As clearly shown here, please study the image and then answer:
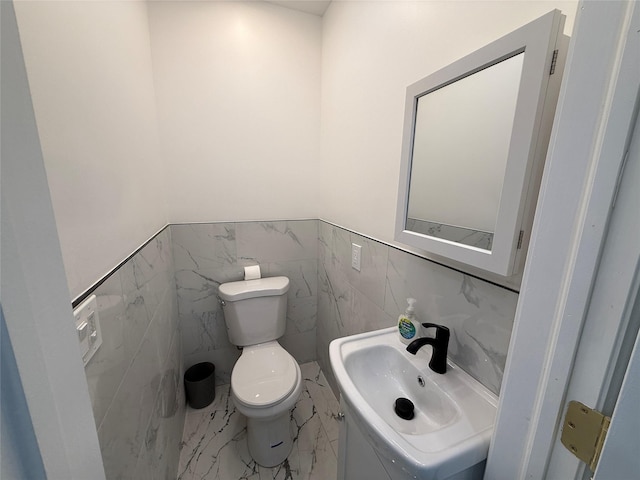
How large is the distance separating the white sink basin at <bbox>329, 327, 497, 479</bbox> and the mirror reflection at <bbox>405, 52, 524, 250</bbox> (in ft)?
1.49

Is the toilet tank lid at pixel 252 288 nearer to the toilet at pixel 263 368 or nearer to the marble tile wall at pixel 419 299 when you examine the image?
the toilet at pixel 263 368

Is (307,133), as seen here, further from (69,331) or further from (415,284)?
(69,331)

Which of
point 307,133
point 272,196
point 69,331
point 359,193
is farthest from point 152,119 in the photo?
point 69,331

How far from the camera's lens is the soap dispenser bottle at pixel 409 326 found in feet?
3.12

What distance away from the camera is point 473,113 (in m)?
0.74

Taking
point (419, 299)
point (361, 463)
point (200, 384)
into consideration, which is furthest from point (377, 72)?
point (200, 384)

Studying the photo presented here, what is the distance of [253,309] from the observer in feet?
5.54

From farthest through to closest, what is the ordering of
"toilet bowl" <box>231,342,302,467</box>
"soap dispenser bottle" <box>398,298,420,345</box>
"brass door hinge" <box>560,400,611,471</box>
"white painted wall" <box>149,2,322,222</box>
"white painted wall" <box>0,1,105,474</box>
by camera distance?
"white painted wall" <box>149,2,322,222</box> → "toilet bowl" <box>231,342,302,467</box> → "soap dispenser bottle" <box>398,298,420,345</box> → "brass door hinge" <box>560,400,611,471</box> → "white painted wall" <box>0,1,105,474</box>

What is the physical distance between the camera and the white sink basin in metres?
0.60

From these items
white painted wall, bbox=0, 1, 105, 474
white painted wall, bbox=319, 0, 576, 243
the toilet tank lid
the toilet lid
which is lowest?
the toilet lid

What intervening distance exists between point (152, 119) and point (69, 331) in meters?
1.41

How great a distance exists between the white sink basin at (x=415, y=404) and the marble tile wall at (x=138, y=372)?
2.05 ft

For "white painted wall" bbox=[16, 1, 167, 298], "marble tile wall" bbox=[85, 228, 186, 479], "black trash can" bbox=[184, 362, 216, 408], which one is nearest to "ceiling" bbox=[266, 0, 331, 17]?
"white painted wall" bbox=[16, 1, 167, 298]

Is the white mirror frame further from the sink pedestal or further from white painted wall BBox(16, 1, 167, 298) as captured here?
white painted wall BBox(16, 1, 167, 298)
